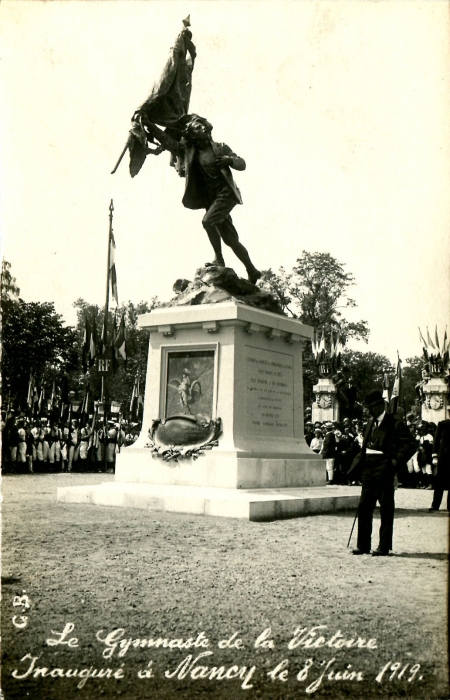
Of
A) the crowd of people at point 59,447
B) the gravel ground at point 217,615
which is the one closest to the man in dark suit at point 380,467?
the gravel ground at point 217,615

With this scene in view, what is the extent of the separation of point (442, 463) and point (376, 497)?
5234 mm

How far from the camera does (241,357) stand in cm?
1077

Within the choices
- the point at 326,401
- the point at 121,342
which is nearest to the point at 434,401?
the point at 121,342

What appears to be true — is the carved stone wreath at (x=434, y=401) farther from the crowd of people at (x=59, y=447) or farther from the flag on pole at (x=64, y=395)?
the flag on pole at (x=64, y=395)

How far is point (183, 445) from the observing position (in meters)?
10.7

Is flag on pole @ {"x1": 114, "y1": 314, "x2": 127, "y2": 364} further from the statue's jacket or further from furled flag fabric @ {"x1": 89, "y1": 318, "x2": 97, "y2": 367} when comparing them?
the statue's jacket

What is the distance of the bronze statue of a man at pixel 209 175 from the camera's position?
11.9m

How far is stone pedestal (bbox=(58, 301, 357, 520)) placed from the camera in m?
10.0

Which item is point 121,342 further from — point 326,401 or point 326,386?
point 326,401

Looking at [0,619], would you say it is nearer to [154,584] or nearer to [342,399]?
[154,584]

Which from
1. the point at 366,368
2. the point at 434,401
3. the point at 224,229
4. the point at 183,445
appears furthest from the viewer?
the point at 366,368

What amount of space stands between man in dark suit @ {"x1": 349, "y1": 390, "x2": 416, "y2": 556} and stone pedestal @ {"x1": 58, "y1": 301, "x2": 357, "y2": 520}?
2.46 metres

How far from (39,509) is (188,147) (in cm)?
648

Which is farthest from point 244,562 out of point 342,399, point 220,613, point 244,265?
point 342,399
